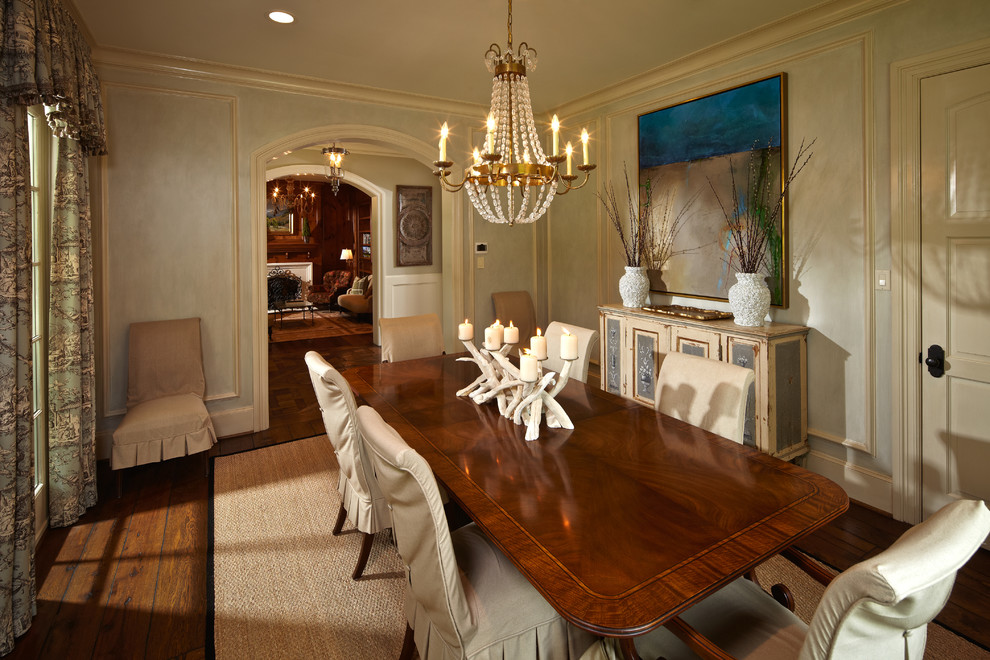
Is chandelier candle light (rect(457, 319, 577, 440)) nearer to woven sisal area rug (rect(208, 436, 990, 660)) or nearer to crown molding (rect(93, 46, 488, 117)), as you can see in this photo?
woven sisal area rug (rect(208, 436, 990, 660))

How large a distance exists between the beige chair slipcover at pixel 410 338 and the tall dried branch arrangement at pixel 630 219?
4.96ft

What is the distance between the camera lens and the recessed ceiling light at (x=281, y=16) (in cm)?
292

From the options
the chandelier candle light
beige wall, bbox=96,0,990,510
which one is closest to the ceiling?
beige wall, bbox=96,0,990,510

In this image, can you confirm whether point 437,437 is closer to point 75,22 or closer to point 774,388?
point 774,388

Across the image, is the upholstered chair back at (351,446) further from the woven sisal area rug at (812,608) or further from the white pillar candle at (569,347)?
the woven sisal area rug at (812,608)

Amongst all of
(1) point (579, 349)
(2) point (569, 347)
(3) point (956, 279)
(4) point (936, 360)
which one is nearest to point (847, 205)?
(3) point (956, 279)

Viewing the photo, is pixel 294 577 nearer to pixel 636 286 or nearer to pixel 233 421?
pixel 233 421

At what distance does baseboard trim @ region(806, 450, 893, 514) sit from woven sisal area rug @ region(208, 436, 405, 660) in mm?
2371

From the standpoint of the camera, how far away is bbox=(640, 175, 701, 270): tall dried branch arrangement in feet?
12.5

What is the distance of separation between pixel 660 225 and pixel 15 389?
359 centimetres

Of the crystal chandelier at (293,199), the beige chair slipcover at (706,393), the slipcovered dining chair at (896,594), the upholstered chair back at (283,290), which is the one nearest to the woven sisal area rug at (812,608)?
the beige chair slipcover at (706,393)

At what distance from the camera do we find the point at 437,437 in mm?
1958

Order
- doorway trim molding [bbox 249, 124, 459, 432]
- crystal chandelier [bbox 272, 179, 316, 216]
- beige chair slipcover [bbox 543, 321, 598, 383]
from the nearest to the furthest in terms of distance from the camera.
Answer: beige chair slipcover [bbox 543, 321, 598, 383] → doorway trim molding [bbox 249, 124, 459, 432] → crystal chandelier [bbox 272, 179, 316, 216]

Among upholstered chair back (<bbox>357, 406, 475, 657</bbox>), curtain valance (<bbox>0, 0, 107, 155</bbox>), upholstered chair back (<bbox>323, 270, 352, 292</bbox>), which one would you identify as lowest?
upholstered chair back (<bbox>357, 406, 475, 657</bbox>)
